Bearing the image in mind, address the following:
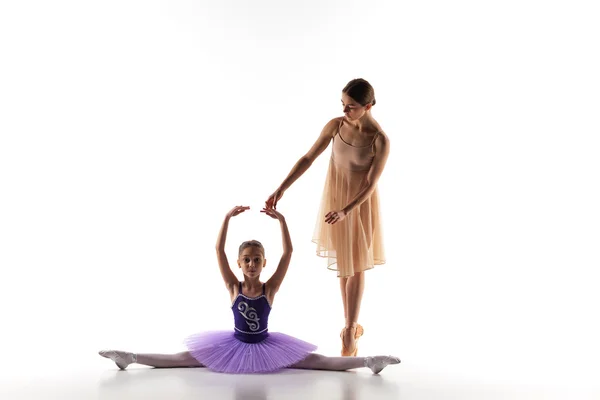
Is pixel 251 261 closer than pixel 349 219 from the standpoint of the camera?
Yes

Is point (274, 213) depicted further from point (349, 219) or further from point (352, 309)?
point (352, 309)

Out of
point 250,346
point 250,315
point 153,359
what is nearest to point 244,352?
point 250,346

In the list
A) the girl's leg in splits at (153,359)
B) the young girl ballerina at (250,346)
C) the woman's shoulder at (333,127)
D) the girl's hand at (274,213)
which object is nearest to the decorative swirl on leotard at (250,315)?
the young girl ballerina at (250,346)

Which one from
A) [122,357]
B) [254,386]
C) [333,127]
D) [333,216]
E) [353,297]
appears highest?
[333,127]

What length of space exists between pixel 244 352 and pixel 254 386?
0.36 m

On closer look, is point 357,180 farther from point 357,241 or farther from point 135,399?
point 135,399

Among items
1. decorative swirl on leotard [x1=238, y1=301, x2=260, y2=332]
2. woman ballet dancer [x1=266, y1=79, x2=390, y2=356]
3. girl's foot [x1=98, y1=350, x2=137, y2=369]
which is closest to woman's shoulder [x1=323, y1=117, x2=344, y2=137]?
woman ballet dancer [x1=266, y1=79, x2=390, y2=356]

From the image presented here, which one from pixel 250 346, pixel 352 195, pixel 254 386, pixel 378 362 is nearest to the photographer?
pixel 254 386

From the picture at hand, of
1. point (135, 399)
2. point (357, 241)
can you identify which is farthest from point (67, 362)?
point (357, 241)

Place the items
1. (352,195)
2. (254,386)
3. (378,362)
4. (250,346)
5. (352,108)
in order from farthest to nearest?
(352,195), (352,108), (250,346), (378,362), (254,386)

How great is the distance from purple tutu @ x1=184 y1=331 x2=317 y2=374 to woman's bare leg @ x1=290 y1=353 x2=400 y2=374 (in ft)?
0.11

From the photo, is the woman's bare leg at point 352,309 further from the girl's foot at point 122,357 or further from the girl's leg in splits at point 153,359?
the girl's foot at point 122,357

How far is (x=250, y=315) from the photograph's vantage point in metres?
3.78

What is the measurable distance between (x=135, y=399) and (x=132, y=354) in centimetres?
55
